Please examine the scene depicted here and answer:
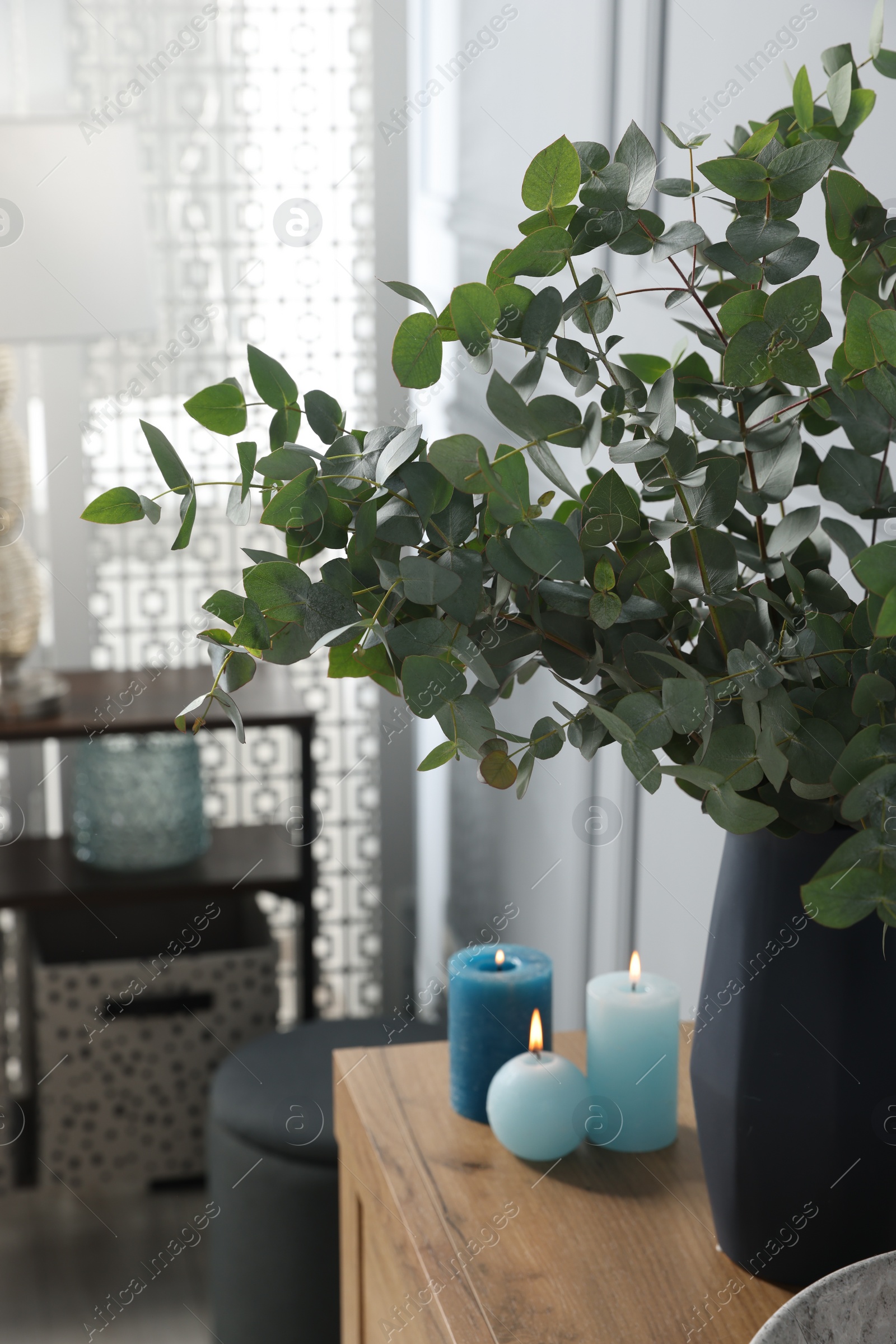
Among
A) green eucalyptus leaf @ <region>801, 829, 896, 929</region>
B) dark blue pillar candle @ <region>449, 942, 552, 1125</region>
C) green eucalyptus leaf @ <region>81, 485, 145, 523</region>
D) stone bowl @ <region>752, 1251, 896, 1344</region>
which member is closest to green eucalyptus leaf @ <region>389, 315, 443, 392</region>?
green eucalyptus leaf @ <region>81, 485, 145, 523</region>

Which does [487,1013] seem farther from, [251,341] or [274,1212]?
[251,341]

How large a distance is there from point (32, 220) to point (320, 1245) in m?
1.30

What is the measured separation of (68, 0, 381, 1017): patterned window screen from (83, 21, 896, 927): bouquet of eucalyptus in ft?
5.33

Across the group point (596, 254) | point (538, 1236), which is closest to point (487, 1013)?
point (538, 1236)

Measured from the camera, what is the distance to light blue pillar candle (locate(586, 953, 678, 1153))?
66cm

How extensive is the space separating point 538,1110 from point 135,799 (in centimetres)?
133

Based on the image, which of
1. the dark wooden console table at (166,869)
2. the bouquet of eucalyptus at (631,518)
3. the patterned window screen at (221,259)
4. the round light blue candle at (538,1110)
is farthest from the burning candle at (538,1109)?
the patterned window screen at (221,259)

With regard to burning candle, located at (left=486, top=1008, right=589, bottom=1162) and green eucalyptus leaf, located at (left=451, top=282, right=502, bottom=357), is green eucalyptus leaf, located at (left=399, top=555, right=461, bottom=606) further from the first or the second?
burning candle, located at (left=486, top=1008, right=589, bottom=1162)

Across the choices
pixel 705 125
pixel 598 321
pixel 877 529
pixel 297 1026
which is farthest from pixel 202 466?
pixel 598 321

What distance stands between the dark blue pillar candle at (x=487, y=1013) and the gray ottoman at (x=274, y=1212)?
622mm

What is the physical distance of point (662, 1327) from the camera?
1.72ft

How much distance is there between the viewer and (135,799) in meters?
1.87

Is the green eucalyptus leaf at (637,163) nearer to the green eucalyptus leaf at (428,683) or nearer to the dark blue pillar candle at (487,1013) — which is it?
the green eucalyptus leaf at (428,683)

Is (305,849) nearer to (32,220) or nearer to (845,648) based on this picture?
(32,220)
